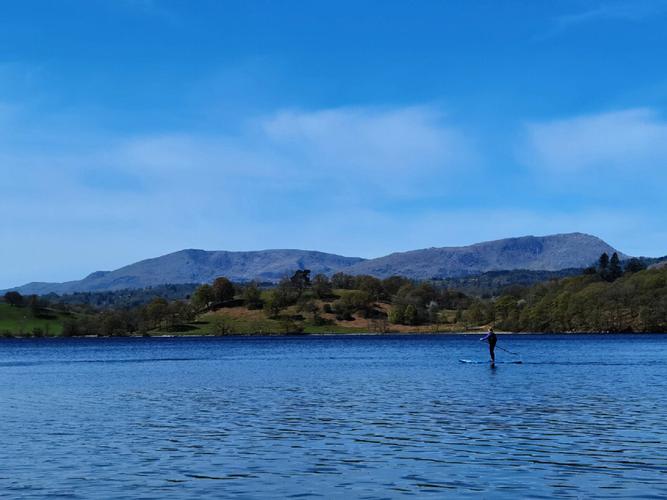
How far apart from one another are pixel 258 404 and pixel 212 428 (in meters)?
12.3

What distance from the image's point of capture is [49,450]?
116ft

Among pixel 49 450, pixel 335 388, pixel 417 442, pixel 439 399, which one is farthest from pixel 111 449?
pixel 335 388

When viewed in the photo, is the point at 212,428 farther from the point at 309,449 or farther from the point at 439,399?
the point at 439,399

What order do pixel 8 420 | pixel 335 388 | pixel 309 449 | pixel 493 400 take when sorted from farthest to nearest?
pixel 335 388
pixel 493 400
pixel 8 420
pixel 309 449

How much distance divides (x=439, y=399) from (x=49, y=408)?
2439cm

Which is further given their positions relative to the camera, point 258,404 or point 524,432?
point 258,404

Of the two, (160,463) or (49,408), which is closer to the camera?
(160,463)

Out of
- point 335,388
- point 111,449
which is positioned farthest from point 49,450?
point 335,388

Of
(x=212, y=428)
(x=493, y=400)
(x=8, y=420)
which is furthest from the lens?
(x=493, y=400)

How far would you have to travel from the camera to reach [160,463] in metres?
31.3

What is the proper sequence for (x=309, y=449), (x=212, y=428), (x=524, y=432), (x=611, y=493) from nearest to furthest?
(x=611, y=493)
(x=309, y=449)
(x=524, y=432)
(x=212, y=428)

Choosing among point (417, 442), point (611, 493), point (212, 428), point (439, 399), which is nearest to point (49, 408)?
point (212, 428)

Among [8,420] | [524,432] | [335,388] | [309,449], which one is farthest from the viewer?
[335,388]

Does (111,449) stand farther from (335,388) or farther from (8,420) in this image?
(335,388)
